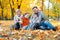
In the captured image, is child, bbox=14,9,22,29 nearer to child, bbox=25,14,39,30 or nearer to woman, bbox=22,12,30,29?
woman, bbox=22,12,30,29

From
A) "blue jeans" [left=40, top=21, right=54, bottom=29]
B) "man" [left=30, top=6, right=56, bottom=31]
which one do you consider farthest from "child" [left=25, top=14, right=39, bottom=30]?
"blue jeans" [left=40, top=21, right=54, bottom=29]

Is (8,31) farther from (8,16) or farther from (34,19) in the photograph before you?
(34,19)

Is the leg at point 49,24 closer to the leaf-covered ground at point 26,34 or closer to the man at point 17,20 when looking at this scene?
the leaf-covered ground at point 26,34

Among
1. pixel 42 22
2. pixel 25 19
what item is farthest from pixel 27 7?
pixel 42 22

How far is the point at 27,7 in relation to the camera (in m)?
3.61

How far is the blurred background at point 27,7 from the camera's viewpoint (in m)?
3.52

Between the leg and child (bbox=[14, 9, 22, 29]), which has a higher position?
child (bbox=[14, 9, 22, 29])

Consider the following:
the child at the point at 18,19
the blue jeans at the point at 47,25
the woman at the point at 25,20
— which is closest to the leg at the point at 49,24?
the blue jeans at the point at 47,25

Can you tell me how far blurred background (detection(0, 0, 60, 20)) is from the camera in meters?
3.52

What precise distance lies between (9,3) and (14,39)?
626mm

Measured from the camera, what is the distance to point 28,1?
3.60 m

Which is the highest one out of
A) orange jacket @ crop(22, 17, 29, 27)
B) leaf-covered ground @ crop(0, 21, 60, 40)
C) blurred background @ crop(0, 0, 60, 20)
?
blurred background @ crop(0, 0, 60, 20)

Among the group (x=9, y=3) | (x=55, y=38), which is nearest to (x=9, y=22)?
(x=9, y=3)

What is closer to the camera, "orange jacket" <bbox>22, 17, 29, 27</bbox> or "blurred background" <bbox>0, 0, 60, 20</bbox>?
"blurred background" <bbox>0, 0, 60, 20</bbox>
